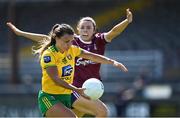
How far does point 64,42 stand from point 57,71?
41 centimetres

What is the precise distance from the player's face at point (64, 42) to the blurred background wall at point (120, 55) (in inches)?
442

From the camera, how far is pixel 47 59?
914cm

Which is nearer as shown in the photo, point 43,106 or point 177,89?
point 43,106

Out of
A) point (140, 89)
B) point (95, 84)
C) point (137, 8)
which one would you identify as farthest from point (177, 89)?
point (95, 84)

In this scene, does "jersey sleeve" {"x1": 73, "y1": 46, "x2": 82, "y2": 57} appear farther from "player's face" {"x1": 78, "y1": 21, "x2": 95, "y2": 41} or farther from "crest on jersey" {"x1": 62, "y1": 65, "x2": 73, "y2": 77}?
"player's face" {"x1": 78, "y1": 21, "x2": 95, "y2": 41}

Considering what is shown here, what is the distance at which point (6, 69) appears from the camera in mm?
29781

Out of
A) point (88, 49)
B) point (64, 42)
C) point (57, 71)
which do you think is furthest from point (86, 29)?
point (57, 71)

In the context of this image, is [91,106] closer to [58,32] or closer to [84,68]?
[84,68]

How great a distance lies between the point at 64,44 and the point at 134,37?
21.4m

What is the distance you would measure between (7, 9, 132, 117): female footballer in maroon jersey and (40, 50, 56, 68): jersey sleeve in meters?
1.53

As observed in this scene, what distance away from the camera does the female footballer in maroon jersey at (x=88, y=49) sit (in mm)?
10695

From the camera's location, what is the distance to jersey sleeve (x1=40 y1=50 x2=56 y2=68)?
9109 millimetres

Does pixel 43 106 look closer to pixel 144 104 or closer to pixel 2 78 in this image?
pixel 144 104

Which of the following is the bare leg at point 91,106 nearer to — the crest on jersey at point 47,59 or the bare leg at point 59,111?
the bare leg at point 59,111
